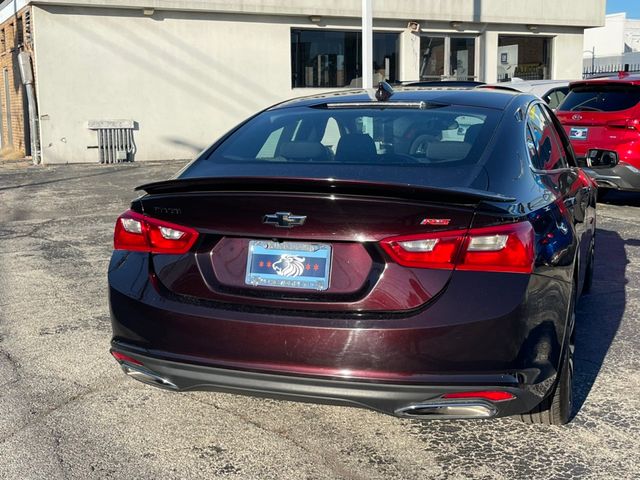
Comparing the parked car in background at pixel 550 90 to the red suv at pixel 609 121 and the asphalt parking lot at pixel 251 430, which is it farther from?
the asphalt parking lot at pixel 251 430

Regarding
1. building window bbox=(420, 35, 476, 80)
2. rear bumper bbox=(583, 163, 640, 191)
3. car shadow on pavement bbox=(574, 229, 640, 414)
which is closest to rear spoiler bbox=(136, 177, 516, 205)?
car shadow on pavement bbox=(574, 229, 640, 414)

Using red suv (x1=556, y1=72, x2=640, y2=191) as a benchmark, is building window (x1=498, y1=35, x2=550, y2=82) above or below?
above

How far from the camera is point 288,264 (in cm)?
287

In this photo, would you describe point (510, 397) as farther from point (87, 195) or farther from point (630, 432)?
point (87, 195)

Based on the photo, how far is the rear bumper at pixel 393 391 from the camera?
2738 millimetres

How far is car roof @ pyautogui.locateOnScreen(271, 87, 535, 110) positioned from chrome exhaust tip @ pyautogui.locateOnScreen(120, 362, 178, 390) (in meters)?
1.81

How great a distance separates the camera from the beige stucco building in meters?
16.5

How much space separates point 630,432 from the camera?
340 centimetres

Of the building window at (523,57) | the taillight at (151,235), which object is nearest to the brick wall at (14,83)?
the building window at (523,57)

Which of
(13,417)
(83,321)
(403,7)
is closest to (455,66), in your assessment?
(403,7)

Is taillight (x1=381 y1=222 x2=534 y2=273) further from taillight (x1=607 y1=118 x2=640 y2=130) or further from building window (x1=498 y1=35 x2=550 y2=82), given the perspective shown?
building window (x1=498 y1=35 x2=550 y2=82)

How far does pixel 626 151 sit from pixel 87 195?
8132mm

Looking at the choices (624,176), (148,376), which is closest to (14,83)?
(624,176)

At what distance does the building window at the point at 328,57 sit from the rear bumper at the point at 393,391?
16.8 m
